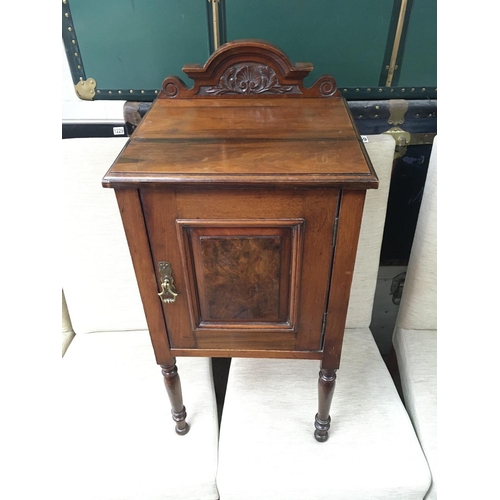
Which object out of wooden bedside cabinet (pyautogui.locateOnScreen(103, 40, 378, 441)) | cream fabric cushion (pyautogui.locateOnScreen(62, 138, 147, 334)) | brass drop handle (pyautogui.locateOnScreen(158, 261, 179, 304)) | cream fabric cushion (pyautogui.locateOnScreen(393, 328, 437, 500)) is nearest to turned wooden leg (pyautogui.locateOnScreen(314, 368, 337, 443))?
wooden bedside cabinet (pyautogui.locateOnScreen(103, 40, 378, 441))

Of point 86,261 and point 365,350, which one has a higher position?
point 86,261

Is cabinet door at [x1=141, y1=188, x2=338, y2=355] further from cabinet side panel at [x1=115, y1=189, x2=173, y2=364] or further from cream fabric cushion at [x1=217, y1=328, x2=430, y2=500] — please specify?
cream fabric cushion at [x1=217, y1=328, x2=430, y2=500]

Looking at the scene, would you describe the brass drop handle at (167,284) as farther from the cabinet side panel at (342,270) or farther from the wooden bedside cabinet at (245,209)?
the cabinet side panel at (342,270)

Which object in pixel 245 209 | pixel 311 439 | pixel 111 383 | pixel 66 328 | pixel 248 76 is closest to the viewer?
pixel 245 209

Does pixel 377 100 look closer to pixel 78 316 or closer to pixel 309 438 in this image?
pixel 309 438

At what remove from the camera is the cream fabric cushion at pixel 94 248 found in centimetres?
87

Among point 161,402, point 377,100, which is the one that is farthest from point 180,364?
point 377,100

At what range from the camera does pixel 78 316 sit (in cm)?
111

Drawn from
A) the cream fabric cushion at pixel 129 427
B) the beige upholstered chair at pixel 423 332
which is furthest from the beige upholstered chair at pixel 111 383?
the beige upholstered chair at pixel 423 332

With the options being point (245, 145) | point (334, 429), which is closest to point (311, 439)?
point (334, 429)

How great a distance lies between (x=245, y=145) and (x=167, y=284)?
0.26 metres

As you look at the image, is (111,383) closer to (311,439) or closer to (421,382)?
(311,439)

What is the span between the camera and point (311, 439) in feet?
2.98

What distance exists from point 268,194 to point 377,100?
548 millimetres
